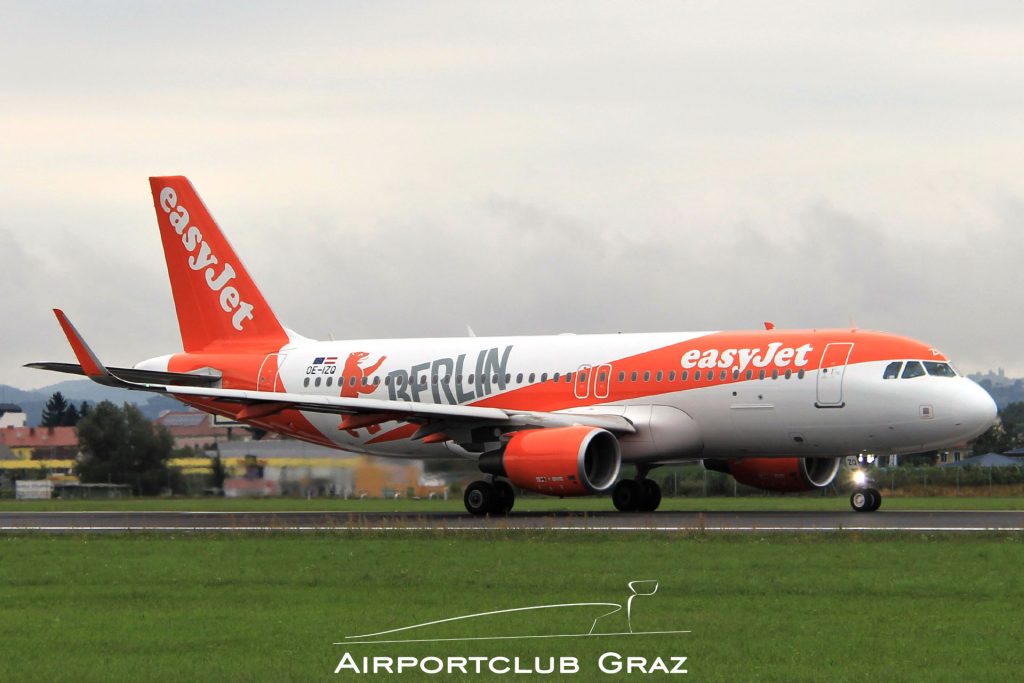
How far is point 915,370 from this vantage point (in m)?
34.5

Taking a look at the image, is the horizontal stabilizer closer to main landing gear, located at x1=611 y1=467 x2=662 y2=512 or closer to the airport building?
main landing gear, located at x1=611 y1=467 x2=662 y2=512

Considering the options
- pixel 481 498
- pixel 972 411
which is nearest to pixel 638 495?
pixel 481 498

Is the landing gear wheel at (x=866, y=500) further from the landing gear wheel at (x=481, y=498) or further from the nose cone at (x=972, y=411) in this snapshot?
the landing gear wheel at (x=481, y=498)

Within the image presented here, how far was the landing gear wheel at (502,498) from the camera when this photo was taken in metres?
36.5

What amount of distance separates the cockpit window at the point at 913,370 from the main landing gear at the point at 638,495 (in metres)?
7.32

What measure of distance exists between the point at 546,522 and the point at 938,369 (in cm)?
936

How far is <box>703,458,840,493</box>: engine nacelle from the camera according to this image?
38906 millimetres

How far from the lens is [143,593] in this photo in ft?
63.2

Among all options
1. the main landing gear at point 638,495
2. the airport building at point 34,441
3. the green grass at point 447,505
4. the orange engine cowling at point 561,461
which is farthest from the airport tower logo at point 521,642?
the airport building at point 34,441

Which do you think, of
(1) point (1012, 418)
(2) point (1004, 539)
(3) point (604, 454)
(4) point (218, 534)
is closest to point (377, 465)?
(3) point (604, 454)

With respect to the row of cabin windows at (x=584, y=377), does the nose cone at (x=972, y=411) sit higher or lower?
lower

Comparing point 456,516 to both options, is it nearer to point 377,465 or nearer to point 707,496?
point 377,465

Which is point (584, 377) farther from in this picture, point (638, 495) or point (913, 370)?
point (913, 370)

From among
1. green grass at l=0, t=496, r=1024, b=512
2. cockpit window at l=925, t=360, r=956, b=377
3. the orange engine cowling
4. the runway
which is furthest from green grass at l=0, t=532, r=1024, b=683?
green grass at l=0, t=496, r=1024, b=512
